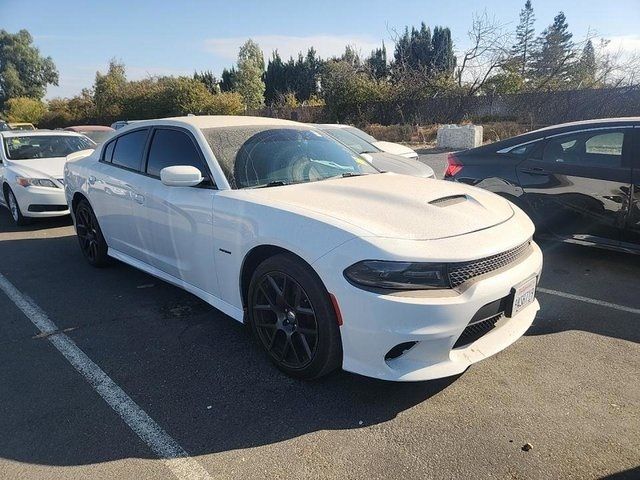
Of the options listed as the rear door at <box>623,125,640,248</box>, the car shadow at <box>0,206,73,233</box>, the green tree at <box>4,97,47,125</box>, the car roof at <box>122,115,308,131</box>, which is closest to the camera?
the car roof at <box>122,115,308,131</box>

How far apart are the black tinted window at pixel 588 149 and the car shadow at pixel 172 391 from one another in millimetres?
3088

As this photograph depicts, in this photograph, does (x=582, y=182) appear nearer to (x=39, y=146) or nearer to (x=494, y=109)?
(x=39, y=146)

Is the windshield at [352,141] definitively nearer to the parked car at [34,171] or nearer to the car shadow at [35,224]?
the parked car at [34,171]

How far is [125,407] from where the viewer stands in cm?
270

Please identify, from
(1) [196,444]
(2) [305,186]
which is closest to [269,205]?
(2) [305,186]

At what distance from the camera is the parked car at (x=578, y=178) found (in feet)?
14.5

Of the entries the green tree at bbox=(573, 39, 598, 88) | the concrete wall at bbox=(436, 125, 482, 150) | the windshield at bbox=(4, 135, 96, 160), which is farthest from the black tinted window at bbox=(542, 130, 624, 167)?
the green tree at bbox=(573, 39, 598, 88)

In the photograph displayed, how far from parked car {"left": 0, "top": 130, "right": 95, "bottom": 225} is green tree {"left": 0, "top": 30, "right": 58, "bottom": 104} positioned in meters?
61.1

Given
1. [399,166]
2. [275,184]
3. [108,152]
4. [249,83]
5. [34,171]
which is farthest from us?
[249,83]

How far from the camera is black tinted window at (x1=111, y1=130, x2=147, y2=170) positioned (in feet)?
13.9

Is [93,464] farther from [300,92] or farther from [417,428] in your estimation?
[300,92]

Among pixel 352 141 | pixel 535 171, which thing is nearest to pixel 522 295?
pixel 535 171

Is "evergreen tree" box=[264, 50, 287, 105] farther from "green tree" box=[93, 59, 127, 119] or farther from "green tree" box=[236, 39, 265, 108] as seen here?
"green tree" box=[93, 59, 127, 119]

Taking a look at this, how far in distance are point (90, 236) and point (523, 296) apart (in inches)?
176
